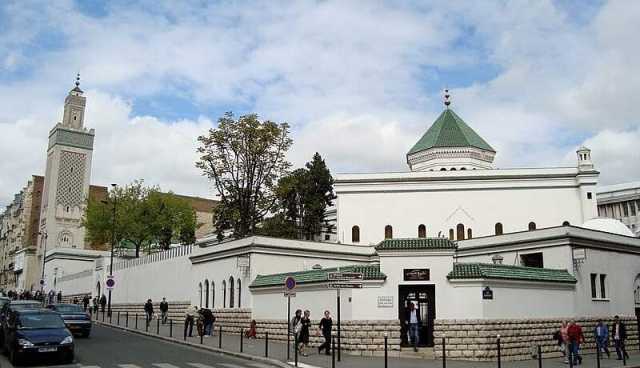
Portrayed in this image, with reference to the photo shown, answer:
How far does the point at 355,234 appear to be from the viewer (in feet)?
164

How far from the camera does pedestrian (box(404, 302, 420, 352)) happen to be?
22.7 metres

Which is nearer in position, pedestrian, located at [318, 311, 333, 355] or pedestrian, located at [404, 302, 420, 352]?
pedestrian, located at [318, 311, 333, 355]

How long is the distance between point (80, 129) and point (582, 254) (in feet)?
274

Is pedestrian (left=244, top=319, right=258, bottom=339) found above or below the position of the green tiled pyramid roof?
below

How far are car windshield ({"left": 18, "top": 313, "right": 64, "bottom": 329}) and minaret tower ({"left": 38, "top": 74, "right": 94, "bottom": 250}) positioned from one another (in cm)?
7246

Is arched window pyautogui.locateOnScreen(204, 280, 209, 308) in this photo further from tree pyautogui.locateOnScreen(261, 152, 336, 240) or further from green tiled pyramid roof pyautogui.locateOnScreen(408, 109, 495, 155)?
green tiled pyramid roof pyautogui.locateOnScreen(408, 109, 495, 155)

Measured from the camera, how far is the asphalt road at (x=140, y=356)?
59.4 feet

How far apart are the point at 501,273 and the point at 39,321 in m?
16.7

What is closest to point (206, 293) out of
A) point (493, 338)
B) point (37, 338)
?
point (37, 338)

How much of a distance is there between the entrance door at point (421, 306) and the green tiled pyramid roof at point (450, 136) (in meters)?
33.8

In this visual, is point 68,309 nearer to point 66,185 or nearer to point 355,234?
point 355,234

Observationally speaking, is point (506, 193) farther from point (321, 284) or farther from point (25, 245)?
point (25, 245)

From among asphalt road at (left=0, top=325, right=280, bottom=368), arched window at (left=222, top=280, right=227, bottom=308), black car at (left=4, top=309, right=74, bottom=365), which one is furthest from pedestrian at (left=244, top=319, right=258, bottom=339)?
black car at (left=4, top=309, right=74, bottom=365)

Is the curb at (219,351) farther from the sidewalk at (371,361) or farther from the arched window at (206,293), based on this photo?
the arched window at (206,293)
